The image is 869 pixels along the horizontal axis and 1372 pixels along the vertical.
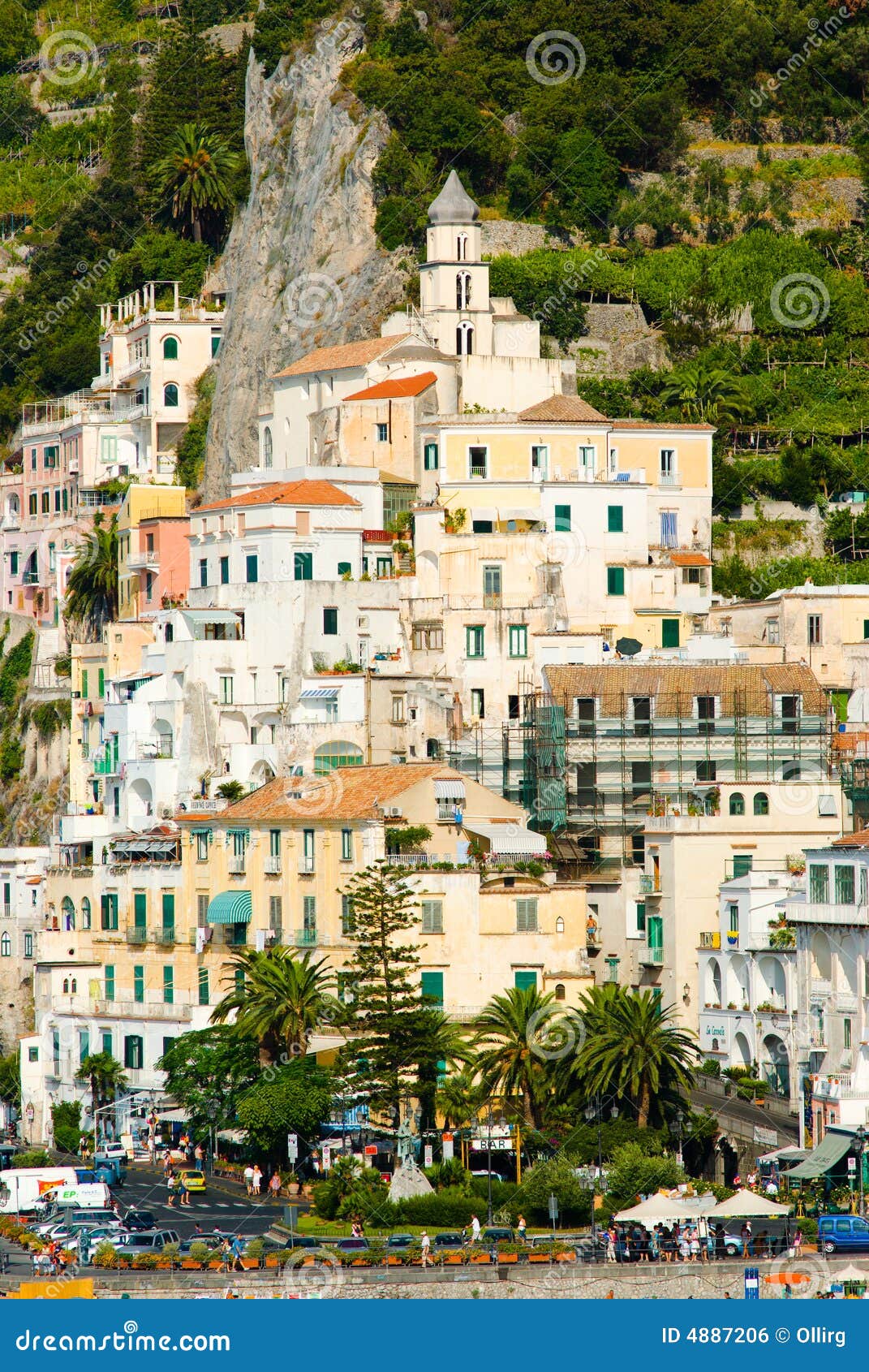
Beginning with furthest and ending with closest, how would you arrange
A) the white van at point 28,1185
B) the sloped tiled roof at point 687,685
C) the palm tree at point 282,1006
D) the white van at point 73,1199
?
1. the sloped tiled roof at point 687,685
2. the palm tree at point 282,1006
3. the white van at point 28,1185
4. the white van at point 73,1199

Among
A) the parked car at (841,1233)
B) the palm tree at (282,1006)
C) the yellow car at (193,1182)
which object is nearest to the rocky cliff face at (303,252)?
the palm tree at (282,1006)

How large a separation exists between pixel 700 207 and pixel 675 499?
794 inches

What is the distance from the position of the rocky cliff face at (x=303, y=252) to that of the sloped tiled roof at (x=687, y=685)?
2364 cm

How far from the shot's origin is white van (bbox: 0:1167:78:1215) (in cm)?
7306

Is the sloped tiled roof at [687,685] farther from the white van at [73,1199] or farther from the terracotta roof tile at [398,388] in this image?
the white van at [73,1199]

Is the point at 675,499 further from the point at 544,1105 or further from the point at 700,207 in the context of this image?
the point at 544,1105

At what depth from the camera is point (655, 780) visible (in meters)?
87.6

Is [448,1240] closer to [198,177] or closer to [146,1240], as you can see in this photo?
[146,1240]

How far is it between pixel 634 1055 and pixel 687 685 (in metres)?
19.2

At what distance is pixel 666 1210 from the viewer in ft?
217

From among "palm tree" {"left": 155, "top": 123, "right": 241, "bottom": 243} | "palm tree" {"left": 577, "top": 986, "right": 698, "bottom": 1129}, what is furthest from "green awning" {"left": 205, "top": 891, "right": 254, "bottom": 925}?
"palm tree" {"left": 155, "top": 123, "right": 241, "bottom": 243}

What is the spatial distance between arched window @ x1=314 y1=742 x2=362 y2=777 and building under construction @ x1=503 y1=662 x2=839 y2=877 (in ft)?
15.5

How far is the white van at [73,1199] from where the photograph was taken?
234 feet

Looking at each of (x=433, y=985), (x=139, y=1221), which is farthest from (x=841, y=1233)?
(x=433, y=985)
